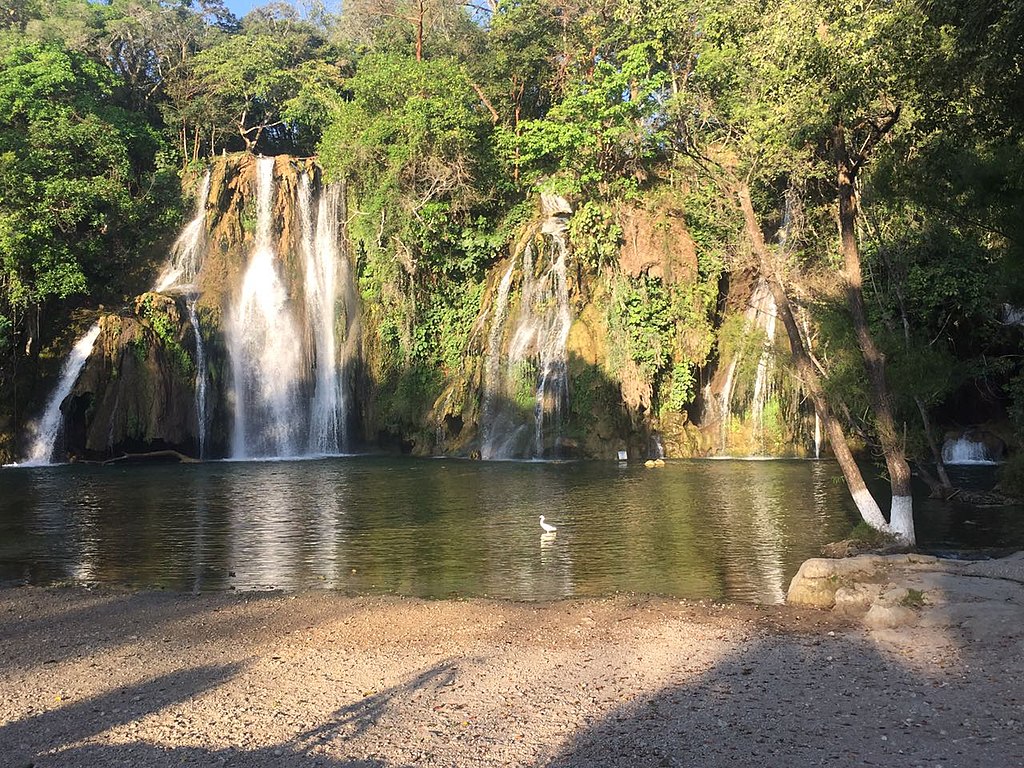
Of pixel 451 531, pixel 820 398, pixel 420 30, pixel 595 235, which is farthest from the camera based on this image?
pixel 420 30

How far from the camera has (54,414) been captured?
31.3 m

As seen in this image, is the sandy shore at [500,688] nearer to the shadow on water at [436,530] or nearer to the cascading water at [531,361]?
the shadow on water at [436,530]

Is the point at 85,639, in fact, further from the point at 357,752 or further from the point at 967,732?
the point at 967,732

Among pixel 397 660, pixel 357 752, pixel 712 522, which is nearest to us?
pixel 357 752

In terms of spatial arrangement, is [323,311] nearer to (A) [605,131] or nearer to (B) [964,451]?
(A) [605,131]

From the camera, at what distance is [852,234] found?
12844 mm

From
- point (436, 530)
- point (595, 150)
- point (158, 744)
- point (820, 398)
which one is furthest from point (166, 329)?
point (158, 744)

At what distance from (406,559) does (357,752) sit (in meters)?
8.09

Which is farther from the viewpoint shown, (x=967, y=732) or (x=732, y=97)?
(x=732, y=97)

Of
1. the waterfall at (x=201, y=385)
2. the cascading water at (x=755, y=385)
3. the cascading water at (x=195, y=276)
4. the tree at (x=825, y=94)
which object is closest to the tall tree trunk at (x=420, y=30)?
the cascading water at (x=195, y=276)

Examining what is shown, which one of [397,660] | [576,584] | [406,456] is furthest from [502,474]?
[397,660]

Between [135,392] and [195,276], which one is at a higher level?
[195,276]

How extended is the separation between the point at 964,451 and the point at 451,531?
18.7 metres

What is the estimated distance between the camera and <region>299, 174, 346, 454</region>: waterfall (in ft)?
114
